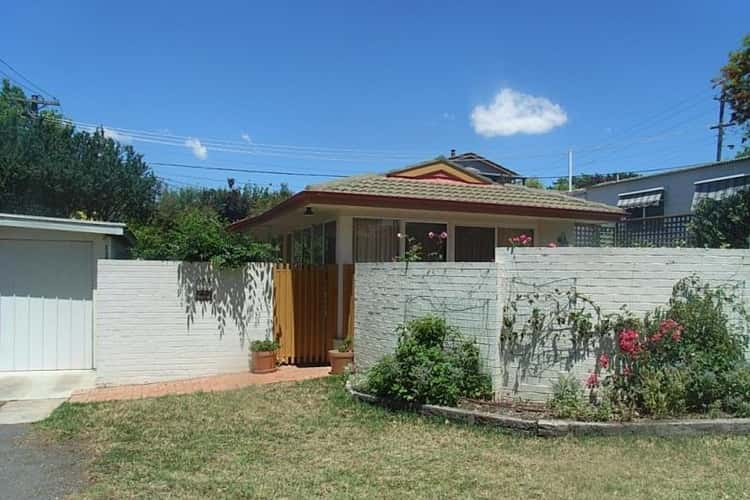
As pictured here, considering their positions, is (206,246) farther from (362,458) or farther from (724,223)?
(724,223)

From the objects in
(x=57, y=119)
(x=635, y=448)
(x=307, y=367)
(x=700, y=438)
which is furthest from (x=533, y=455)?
(x=57, y=119)

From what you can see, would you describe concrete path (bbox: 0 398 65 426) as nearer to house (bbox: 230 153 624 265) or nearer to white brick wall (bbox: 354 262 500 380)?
white brick wall (bbox: 354 262 500 380)

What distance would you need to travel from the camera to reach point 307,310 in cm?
974

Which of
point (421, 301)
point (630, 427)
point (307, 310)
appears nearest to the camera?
point (630, 427)

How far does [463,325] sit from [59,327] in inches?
284

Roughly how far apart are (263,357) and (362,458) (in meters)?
4.36

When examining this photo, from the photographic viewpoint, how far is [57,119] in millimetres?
23172

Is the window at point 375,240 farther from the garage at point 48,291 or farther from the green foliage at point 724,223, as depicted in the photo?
the green foliage at point 724,223

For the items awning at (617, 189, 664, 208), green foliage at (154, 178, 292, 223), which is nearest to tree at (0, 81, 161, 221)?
green foliage at (154, 178, 292, 223)

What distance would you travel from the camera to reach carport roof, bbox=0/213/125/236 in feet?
30.3

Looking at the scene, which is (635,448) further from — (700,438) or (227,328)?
(227,328)

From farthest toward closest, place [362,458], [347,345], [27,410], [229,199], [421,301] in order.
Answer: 1. [229,199]
2. [347,345]
3. [421,301]
4. [27,410]
5. [362,458]

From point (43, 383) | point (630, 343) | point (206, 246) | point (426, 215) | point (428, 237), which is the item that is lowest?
point (43, 383)

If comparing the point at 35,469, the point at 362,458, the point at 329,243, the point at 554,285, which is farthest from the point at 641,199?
the point at 35,469
